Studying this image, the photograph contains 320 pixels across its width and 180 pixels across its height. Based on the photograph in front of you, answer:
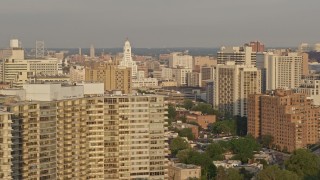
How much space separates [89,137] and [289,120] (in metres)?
16.8

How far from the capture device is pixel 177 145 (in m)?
38.7

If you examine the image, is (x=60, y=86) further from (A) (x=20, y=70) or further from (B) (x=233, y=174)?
(A) (x=20, y=70)

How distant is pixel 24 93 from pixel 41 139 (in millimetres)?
2573

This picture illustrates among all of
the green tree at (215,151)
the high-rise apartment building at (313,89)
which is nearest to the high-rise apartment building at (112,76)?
the high-rise apartment building at (313,89)

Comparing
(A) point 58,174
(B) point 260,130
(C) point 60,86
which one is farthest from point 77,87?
(B) point 260,130

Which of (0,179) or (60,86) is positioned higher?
(60,86)

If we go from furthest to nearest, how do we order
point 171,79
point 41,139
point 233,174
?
point 171,79
point 233,174
point 41,139

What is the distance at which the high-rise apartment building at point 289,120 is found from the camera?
40344 millimetres

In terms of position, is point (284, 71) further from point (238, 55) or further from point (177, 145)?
point (177, 145)

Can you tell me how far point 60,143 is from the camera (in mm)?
23828

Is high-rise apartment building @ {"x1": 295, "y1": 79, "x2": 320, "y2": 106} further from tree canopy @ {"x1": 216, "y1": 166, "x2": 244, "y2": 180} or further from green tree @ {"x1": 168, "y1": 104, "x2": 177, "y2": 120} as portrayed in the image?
tree canopy @ {"x1": 216, "y1": 166, "x2": 244, "y2": 180}

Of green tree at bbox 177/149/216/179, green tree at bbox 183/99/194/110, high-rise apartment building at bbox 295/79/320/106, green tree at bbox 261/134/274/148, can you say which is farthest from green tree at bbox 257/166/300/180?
green tree at bbox 183/99/194/110

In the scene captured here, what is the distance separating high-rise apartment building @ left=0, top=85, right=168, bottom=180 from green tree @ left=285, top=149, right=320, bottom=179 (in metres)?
7.60

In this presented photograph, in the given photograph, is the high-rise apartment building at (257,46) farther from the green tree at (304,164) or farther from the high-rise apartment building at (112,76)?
the green tree at (304,164)
